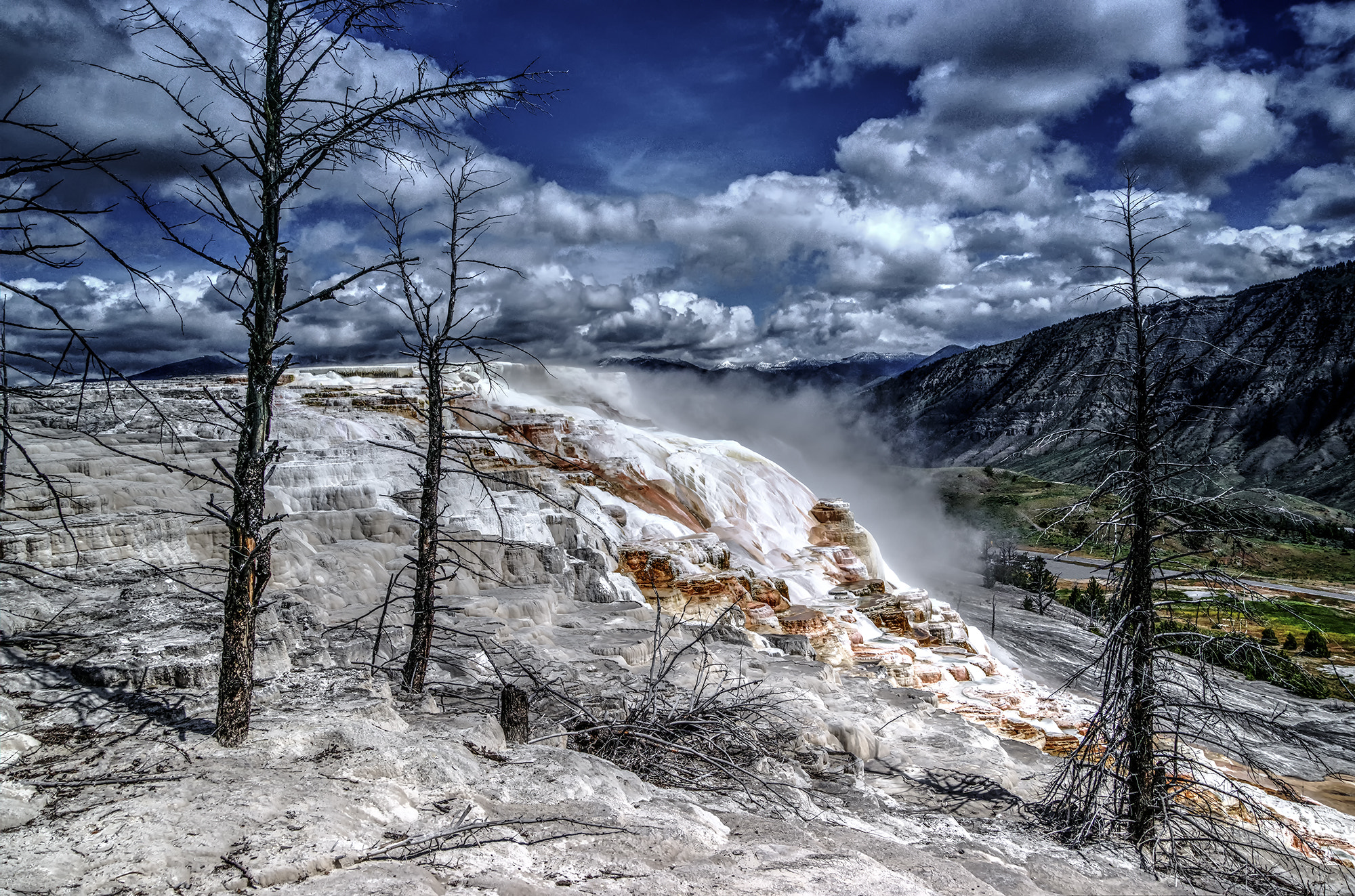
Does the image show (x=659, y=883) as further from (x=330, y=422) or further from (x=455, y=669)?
(x=330, y=422)

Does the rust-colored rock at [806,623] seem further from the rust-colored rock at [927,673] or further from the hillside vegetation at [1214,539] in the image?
the hillside vegetation at [1214,539]

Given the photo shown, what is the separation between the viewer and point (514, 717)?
19.0 ft

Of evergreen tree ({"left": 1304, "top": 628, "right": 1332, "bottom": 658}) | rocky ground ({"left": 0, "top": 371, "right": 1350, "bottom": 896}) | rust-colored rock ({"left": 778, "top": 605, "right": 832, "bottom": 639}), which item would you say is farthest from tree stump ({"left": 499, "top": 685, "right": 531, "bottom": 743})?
evergreen tree ({"left": 1304, "top": 628, "right": 1332, "bottom": 658})

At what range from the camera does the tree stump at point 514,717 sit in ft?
18.8

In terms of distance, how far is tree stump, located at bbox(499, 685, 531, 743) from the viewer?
5.73 m

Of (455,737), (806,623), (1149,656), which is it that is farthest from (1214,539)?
(455,737)

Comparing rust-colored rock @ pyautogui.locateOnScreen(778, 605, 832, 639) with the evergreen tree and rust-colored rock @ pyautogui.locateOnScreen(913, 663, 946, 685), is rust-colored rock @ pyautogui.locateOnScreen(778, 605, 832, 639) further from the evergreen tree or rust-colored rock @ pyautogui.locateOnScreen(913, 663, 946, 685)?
the evergreen tree

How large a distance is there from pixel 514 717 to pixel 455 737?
1.72 ft

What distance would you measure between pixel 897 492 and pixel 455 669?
87.5 metres

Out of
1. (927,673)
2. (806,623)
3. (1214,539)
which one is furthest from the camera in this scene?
(1214,539)

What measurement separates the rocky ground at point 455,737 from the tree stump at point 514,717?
188 millimetres

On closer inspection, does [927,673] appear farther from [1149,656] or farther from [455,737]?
[455,737]

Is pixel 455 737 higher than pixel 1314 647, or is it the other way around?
pixel 455 737

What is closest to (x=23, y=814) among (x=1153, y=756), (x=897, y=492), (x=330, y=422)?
(x=1153, y=756)
